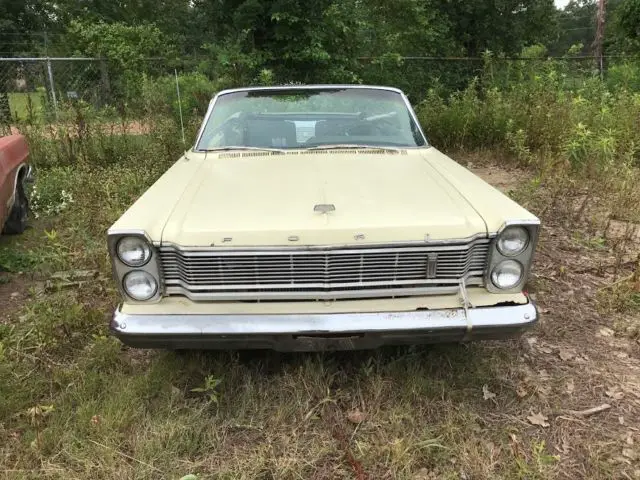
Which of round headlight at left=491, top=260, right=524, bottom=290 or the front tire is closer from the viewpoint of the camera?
round headlight at left=491, top=260, right=524, bottom=290

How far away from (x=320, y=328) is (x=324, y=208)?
56 centimetres

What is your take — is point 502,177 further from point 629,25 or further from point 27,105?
point 629,25

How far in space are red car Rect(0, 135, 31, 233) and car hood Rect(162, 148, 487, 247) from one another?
1863mm

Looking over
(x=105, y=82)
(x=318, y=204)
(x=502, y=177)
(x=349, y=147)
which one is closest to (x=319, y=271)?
(x=318, y=204)

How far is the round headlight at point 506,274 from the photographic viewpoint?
2471 millimetres

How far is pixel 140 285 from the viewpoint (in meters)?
2.45

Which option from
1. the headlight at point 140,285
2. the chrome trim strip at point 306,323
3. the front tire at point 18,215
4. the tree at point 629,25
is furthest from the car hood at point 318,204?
the tree at point 629,25

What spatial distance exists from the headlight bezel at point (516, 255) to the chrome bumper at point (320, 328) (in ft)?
0.41

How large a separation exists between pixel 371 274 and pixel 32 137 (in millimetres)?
6733

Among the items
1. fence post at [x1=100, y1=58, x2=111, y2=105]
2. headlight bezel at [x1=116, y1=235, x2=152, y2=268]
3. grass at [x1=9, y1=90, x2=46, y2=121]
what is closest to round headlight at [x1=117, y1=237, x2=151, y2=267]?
headlight bezel at [x1=116, y1=235, x2=152, y2=268]

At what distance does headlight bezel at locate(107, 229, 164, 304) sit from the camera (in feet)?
7.77

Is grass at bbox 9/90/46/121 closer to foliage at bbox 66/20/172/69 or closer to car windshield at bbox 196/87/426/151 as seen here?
car windshield at bbox 196/87/426/151

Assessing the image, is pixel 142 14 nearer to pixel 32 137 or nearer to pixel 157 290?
pixel 32 137

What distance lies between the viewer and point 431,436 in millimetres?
2449
